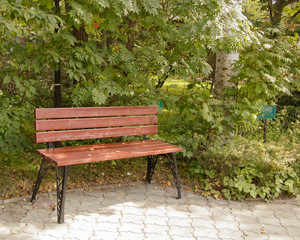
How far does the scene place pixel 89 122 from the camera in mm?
4262

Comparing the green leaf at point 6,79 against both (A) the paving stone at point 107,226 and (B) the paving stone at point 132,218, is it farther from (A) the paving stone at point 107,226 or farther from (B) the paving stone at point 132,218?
(B) the paving stone at point 132,218

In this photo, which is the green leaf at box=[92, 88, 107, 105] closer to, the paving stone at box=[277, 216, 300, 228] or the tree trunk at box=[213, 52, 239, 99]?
the tree trunk at box=[213, 52, 239, 99]

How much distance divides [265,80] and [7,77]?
3.53 meters

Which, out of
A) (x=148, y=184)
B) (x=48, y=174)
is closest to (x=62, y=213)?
(x=48, y=174)

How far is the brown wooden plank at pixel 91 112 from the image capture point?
3922 millimetres

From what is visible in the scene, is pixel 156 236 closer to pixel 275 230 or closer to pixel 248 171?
pixel 275 230

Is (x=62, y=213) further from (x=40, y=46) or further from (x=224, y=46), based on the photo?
(x=224, y=46)

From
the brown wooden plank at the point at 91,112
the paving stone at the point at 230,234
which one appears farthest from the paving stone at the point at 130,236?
the brown wooden plank at the point at 91,112

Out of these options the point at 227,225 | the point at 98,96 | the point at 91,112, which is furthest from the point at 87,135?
the point at 227,225

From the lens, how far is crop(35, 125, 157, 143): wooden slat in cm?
390

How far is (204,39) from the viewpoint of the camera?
4.81 meters

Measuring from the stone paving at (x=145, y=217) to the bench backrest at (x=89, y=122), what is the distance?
78 cm

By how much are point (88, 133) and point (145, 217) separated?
48.8 inches

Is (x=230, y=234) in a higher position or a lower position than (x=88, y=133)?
lower
